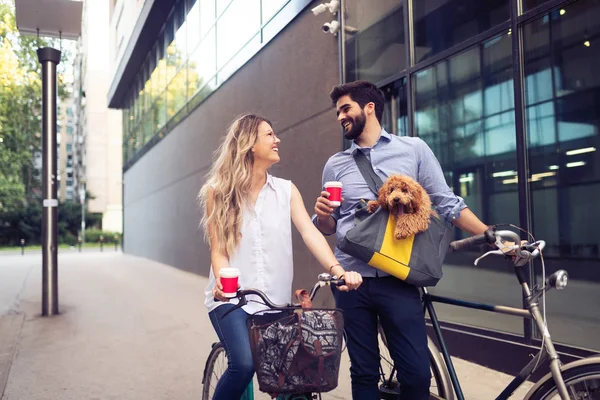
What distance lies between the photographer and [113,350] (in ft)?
20.2

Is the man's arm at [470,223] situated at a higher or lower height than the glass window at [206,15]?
lower

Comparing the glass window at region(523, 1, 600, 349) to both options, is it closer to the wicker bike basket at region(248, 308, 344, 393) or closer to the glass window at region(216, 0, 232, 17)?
the wicker bike basket at region(248, 308, 344, 393)

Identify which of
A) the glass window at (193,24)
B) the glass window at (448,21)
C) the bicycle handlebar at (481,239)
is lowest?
the bicycle handlebar at (481,239)

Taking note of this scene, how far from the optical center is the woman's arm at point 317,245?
7.58 feet

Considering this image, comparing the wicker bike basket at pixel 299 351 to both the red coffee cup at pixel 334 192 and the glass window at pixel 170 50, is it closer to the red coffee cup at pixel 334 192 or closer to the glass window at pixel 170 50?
the red coffee cup at pixel 334 192

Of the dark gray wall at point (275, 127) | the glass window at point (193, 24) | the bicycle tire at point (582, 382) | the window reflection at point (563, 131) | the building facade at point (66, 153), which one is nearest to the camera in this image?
the bicycle tire at point (582, 382)

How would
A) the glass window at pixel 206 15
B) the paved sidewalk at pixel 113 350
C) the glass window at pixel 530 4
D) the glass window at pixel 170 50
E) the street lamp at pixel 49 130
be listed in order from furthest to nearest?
1. the glass window at pixel 170 50
2. the glass window at pixel 206 15
3. the street lamp at pixel 49 130
4. the glass window at pixel 530 4
5. the paved sidewalk at pixel 113 350

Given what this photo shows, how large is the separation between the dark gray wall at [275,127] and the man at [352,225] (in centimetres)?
110

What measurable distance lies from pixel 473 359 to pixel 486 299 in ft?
5.40

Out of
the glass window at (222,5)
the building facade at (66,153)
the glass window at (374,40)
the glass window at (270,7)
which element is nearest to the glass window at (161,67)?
the glass window at (222,5)

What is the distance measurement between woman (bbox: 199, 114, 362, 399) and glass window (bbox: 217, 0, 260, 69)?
8.22m

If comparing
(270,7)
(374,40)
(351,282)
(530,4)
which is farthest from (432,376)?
(270,7)

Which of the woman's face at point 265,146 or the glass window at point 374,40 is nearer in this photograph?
the woman's face at point 265,146

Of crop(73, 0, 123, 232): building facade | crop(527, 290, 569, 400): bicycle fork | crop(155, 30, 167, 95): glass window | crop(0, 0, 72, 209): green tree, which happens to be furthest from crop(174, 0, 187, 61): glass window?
crop(73, 0, 123, 232): building facade
